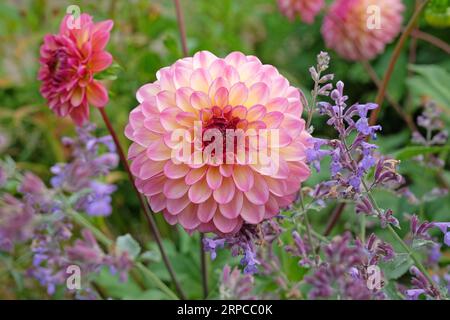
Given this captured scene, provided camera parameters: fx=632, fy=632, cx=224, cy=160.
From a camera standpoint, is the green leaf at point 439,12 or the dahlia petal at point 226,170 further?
the green leaf at point 439,12

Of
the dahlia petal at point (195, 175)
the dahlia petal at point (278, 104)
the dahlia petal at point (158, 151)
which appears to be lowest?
the dahlia petal at point (195, 175)

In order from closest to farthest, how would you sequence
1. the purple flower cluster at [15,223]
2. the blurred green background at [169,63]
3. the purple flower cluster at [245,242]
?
the purple flower cluster at [15,223]
the purple flower cluster at [245,242]
the blurred green background at [169,63]

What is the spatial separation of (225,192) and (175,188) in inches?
1.6

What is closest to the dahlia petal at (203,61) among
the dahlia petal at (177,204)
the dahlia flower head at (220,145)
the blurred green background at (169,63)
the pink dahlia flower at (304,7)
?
A: the dahlia flower head at (220,145)

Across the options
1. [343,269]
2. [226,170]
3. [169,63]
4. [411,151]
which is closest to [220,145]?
[226,170]

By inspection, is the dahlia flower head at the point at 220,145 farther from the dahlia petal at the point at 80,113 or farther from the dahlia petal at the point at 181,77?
the dahlia petal at the point at 80,113

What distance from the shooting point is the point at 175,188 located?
51cm

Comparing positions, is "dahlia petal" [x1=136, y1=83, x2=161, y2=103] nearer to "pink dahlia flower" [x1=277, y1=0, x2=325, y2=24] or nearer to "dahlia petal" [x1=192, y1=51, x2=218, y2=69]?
"dahlia petal" [x1=192, y1=51, x2=218, y2=69]

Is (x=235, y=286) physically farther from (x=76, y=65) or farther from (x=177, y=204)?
(x=76, y=65)

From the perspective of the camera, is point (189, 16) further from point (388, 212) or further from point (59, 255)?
point (388, 212)

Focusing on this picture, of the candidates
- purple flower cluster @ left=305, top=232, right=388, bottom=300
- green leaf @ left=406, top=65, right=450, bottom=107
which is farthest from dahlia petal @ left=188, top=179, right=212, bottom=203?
green leaf @ left=406, top=65, right=450, bottom=107

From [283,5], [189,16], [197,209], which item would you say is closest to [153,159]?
[197,209]

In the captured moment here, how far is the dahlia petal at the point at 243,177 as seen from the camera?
497mm

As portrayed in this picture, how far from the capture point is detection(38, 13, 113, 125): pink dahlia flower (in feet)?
2.05
